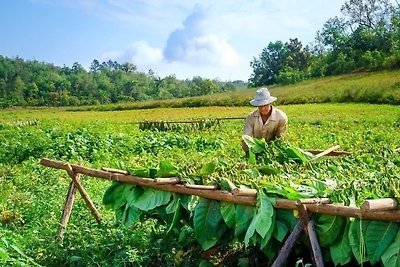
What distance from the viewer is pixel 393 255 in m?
4.27

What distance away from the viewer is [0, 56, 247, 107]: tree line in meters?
86.4

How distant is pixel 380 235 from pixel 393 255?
168 mm

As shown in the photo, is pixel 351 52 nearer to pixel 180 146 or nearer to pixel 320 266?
pixel 180 146

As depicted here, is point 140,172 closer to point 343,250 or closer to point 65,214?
point 65,214

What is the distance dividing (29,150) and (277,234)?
1216cm

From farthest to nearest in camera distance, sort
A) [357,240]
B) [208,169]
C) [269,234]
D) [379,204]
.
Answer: [208,169]
[269,234]
[357,240]
[379,204]

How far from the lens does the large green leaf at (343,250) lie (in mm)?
4531

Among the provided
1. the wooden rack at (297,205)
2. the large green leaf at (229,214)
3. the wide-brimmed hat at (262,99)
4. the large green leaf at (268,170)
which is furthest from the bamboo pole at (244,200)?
the wide-brimmed hat at (262,99)

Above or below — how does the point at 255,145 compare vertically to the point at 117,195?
above

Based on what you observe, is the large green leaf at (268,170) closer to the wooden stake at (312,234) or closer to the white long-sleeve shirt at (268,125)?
the wooden stake at (312,234)

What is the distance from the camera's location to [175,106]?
50562 mm

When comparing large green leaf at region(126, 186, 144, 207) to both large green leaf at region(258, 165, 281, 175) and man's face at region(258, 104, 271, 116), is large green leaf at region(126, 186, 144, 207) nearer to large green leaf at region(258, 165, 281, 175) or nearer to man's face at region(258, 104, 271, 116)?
large green leaf at region(258, 165, 281, 175)

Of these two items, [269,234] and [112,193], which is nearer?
[269,234]

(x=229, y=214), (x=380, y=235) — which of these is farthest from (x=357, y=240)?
(x=229, y=214)
